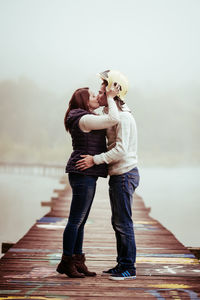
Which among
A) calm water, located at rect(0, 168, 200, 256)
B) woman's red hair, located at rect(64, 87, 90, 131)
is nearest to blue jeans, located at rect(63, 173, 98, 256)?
woman's red hair, located at rect(64, 87, 90, 131)

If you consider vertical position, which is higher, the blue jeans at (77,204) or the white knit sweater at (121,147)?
the white knit sweater at (121,147)

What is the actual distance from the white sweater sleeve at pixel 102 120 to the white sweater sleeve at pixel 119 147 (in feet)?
0.21

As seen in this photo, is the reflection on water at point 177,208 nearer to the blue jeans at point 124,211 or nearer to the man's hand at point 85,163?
the blue jeans at point 124,211

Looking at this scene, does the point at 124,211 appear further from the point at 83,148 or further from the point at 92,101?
the point at 92,101

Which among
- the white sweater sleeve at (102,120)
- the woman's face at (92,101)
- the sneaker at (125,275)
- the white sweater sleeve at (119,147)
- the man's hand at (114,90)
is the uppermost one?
the man's hand at (114,90)

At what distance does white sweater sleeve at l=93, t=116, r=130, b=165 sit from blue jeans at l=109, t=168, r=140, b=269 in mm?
138

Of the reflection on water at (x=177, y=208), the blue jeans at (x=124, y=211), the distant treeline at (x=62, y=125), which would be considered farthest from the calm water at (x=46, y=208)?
the blue jeans at (x=124, y=211)

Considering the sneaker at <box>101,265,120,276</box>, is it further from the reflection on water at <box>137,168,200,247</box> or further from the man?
the reflection on water at <box>137,168,200,247</box>

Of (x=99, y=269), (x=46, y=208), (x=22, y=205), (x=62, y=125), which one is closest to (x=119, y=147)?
(x=99, y=269)

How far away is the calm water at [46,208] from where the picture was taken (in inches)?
956

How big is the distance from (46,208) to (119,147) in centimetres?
2444

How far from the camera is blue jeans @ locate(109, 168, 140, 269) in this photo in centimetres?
276

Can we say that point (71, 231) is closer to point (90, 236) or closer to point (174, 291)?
point (174, 291)

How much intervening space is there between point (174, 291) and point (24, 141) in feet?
146
